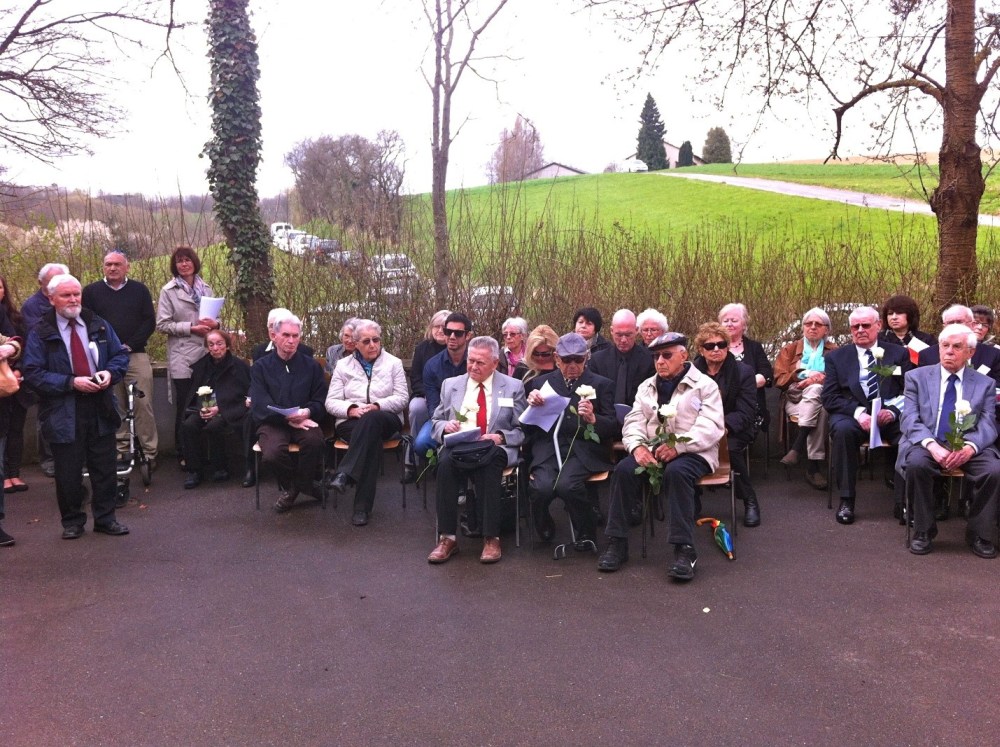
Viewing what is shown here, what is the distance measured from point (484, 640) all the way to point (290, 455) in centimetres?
305

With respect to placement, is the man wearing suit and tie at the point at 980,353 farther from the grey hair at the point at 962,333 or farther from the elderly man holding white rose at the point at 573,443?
the elderly man holding white rose at the point at 573,443

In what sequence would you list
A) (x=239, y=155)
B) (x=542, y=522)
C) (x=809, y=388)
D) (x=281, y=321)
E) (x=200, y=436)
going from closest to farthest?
1. (x=542, y=522)
2. (x=281, y=321)
3. (x=809, y=388)
4. (x=200, y=436)
5. (x=239, y=155)

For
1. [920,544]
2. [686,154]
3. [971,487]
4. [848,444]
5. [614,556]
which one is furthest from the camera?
[686,154]

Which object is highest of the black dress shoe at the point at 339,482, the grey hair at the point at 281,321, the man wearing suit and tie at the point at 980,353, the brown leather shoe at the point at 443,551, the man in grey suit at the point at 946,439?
the grey hair at the point at 281,321

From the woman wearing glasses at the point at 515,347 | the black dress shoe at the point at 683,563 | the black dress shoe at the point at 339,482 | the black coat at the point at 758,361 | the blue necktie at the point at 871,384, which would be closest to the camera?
the black dress shoe at the point at 683,563

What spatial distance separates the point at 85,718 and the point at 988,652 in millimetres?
4169

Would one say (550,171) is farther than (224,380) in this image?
Yes

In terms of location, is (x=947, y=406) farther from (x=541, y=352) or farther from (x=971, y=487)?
(x=541, y=352)

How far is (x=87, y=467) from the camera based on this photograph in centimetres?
636

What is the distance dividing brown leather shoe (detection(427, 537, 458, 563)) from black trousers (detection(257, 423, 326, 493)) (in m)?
1.64

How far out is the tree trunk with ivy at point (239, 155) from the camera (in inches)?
390

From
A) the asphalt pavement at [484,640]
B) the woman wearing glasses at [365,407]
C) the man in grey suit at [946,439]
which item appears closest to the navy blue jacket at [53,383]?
the asphalt pavement at [484,640]


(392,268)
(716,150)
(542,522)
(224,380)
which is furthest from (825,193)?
(716,150)

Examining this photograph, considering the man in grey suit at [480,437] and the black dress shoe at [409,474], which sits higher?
the man in grey suit at [480,437]
